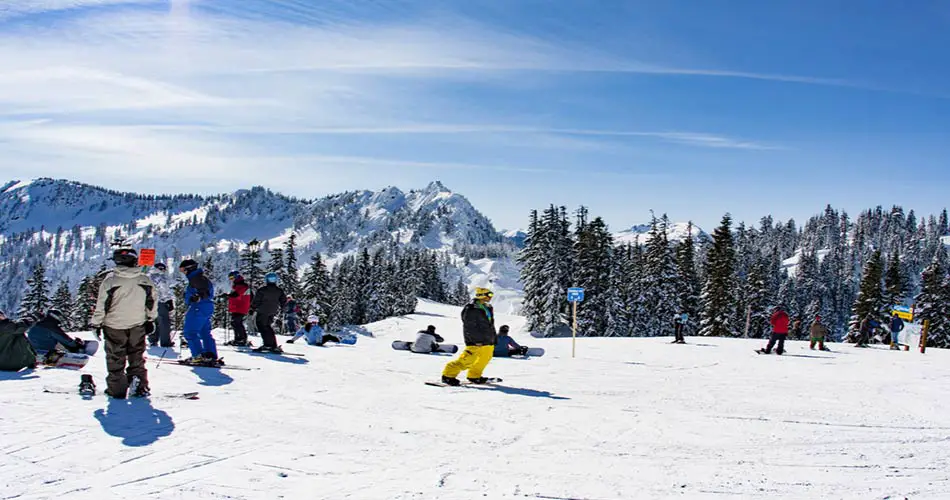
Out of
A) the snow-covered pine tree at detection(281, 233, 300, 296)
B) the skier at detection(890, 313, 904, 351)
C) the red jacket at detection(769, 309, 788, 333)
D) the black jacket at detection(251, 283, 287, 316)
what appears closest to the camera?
the black jacket at detection(251, 283, 287, 316)

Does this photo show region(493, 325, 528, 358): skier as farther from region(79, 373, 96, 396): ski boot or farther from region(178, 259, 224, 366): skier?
region(79, 373, 96, 396): ski boot

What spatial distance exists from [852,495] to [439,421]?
4.42 m

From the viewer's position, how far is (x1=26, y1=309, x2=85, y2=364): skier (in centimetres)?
1061

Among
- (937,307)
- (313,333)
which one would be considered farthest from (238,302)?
(937,307)

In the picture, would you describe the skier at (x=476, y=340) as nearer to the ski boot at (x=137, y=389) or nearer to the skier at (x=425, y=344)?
the ski boot at (x=137, y=389)

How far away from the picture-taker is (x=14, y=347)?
9.30m

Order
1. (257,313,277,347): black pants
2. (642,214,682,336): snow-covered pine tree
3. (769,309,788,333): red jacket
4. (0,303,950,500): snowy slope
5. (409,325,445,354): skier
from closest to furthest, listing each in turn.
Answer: (0,303,950,500): snowy slope, (257,313,277,347): black pants, (409,325,445,354): skier, (769,309,788,333): red jacket, (642,214,682,336): snow-covered pine tree

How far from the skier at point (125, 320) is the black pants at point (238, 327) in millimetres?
6698

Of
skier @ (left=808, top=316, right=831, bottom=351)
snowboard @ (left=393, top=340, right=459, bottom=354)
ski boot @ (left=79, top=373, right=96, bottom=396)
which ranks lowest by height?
snowboard @ (left=393, top=340, right=459, bottom=354)

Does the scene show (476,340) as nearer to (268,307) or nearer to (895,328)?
(268,307)

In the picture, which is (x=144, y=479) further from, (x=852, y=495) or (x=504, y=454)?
(x=852, y=495)

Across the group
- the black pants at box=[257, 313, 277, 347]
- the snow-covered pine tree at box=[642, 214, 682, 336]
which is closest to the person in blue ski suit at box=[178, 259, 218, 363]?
the black pants at box=[257, 313, 277, 347]

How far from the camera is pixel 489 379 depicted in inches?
429

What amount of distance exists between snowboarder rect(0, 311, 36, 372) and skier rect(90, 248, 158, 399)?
9.15 ft
